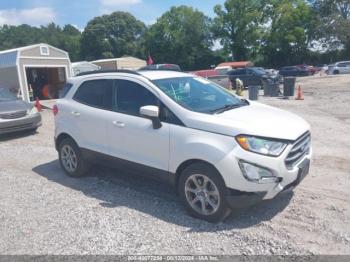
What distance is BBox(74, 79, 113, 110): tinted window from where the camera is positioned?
17.8 feet

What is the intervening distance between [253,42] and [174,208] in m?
61.4

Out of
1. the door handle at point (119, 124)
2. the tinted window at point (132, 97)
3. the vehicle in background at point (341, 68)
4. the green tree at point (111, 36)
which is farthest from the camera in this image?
the green tree at point (111, 36)

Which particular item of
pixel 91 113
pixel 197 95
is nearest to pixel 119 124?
pixel 91 113

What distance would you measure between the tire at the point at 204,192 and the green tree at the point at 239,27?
2411 inches

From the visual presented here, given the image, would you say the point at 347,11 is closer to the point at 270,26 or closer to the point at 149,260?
the point at 270,26

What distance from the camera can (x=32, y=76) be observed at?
80.8 ft

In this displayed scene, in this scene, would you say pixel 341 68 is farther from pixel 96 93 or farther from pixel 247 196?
→ pixel 247 196

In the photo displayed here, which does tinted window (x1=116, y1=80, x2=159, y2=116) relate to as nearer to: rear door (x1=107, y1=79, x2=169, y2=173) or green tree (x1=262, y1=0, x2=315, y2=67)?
rear door (x1=107, y1=79, x2=169, y2=173)

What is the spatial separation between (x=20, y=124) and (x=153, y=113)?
22.8 ft

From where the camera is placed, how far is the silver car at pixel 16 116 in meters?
9.84

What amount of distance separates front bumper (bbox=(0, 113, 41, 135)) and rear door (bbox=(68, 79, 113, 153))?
190 inches

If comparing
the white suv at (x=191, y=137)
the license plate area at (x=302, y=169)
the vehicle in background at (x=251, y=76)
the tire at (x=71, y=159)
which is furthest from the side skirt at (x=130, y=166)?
the vehicle in background at (x=251, y=76)

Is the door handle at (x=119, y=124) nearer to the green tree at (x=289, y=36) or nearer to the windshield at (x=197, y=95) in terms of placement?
the windshield at (x=197, y=95)

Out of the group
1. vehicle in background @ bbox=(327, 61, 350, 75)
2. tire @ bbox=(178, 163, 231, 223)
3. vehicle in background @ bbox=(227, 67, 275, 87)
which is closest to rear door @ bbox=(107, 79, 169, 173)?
tire @ bbox=(178, 163, 231, 223)
